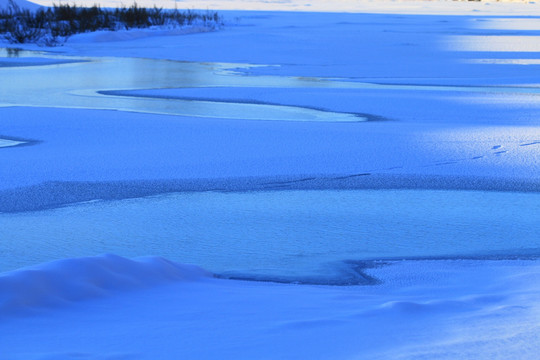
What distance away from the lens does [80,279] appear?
2.13 m

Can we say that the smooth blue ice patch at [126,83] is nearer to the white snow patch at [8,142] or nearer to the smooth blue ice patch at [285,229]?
the white snow patch at [8,142]

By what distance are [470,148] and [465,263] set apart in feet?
6.84

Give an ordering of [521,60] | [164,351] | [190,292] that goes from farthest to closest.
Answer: [521,60]
[190,292]
[164,351]

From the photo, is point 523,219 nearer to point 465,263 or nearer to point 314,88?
point 465,263

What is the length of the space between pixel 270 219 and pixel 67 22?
16.8m

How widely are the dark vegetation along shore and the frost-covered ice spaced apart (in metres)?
8.36

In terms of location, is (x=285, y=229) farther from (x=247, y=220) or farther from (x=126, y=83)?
(x=126, y=83)

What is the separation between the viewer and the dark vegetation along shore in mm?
16156

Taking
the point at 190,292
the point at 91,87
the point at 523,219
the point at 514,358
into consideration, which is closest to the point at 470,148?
the point at 523,219

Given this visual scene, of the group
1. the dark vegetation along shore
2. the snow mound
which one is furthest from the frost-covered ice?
the dark vegetation along shore

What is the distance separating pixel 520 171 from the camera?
13.5ft

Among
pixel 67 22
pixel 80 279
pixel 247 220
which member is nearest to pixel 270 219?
pixel 247 220

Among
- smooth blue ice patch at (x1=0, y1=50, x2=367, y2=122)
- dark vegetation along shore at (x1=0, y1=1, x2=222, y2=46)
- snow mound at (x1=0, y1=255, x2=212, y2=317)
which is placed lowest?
snow mound at (x1=0, y1=255, x2=212, y2=317)

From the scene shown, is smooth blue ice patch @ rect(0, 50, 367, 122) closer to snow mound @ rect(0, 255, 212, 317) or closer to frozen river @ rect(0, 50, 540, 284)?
frozen river @ rect(0, 50, 540, 284)
